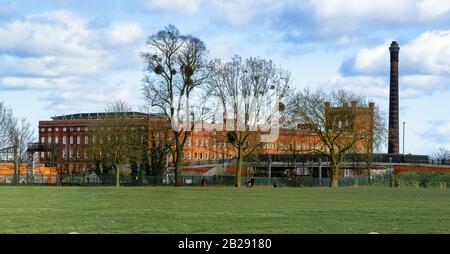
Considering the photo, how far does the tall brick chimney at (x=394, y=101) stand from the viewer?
432 ft

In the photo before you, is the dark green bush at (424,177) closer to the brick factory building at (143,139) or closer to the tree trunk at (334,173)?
the brick factory building at (143,139)

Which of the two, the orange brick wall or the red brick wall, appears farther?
the red brick wall

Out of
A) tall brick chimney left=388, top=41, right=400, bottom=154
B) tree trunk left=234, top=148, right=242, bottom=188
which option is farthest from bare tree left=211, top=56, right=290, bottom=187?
tall brick chimney left=388, top=41, right=400, bottom=154

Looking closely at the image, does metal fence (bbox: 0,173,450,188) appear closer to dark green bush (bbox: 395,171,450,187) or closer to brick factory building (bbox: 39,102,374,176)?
dark green bush (bbox: 395,171,450,187)

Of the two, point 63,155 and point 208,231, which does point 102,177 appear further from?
point 208,231

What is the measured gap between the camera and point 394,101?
132m

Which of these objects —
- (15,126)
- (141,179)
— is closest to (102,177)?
(141,179)

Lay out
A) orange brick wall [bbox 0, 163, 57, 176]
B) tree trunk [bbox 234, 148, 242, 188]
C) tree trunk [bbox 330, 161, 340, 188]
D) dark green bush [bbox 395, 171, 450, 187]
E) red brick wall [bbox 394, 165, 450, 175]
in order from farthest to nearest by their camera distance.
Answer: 1. red brick wall [bbox 394, 165, 450, 175]
2. orange brick wall [bbox 0, 163, 57, 176]
3. dark green bush [bbox 395, 171, 450, 187]
4. tree trunk [bbox 330, 161, 340, 188]
5. tree trunk [bbox 234, 148, 242, 188]

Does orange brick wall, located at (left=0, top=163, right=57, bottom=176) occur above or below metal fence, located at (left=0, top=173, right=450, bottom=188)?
above

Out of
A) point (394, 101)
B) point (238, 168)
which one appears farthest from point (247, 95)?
point (394, 101)

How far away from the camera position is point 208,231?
61.7ft

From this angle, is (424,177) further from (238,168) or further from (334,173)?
(238,168)

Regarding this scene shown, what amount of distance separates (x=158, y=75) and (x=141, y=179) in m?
18.5

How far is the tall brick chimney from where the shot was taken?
432 feet
